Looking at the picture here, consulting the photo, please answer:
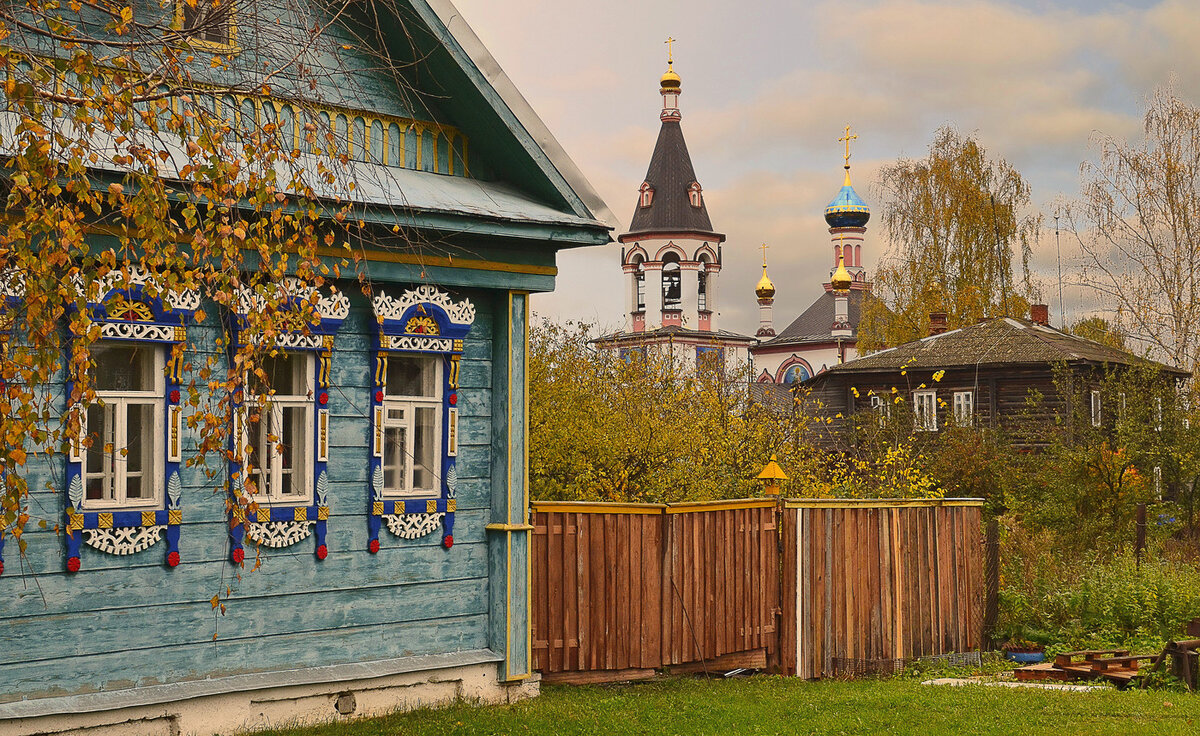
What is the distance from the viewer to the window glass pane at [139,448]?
8.60 m

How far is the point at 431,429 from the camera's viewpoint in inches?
398

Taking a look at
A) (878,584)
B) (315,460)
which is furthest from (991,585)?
(315,460)

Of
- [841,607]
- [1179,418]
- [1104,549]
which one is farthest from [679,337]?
[841,607]

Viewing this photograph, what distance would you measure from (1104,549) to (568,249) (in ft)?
39.1

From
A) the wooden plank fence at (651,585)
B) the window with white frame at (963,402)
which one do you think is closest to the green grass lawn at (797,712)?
the wooden plank fence at (651,585)

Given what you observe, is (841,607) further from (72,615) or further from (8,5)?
(8,5)

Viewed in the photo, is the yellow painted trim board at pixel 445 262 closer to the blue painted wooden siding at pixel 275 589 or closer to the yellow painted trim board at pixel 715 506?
the blue painted wooden siding at pixel 275 589

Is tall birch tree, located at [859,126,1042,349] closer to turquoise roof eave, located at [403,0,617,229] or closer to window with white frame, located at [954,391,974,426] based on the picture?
window with white frame, located at [954,391,974,426]

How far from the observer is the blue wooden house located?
828 centimetres

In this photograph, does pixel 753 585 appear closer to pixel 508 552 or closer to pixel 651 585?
pixel 651 585

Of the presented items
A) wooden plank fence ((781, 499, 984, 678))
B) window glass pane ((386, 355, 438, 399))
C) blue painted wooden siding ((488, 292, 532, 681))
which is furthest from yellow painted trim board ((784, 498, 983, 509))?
window glass pane ((386, 355, 438, 399))

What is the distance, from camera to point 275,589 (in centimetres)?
916

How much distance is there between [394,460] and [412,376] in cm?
68

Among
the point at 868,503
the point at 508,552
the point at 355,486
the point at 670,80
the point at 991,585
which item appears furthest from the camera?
the point at 670,80
